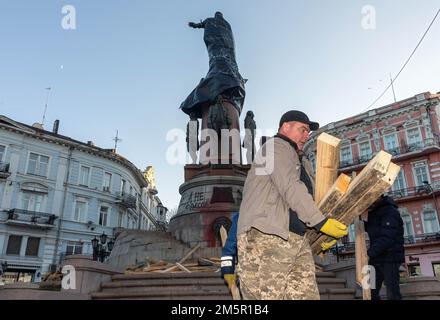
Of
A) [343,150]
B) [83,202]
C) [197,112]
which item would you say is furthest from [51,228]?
[343,150]

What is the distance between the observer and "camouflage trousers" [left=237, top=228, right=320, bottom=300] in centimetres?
267

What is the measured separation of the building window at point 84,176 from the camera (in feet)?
110

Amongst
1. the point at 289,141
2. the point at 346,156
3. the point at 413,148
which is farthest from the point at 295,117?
the point at 346,156

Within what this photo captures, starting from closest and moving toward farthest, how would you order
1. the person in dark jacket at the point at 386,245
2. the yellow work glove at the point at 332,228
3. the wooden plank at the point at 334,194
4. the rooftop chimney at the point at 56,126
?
the yellow work glove at the point at 332,228 < the wooden plank at the point at 334,194 < the person in dark jacket at the point at 386,245 < the rooftop chimney at the point at 56,126

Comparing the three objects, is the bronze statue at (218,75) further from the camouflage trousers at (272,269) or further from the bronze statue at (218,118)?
the camouflage trousers at (272,269)

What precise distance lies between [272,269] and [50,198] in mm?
32409

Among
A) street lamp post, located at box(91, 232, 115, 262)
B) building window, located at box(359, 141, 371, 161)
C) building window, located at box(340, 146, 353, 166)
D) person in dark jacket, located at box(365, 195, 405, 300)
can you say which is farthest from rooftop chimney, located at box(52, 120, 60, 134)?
person in dark jacket, located at box(365, 195, 405, 300)

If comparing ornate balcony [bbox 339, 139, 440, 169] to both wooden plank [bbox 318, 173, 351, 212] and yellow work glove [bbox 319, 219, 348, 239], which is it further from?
yellow work glove [bbox 319, 219, 348, 239]

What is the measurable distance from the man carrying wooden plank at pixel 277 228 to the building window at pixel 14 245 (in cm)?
3036

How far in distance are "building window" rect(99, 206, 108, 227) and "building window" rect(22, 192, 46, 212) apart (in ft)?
18.4

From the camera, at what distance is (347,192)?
2.96 m

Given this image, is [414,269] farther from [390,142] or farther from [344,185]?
[344,185]

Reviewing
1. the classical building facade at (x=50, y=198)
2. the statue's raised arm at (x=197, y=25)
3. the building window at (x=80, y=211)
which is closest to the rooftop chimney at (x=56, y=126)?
the classical building facade at (x=50, y=198)

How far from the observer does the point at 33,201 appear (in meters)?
30.1
